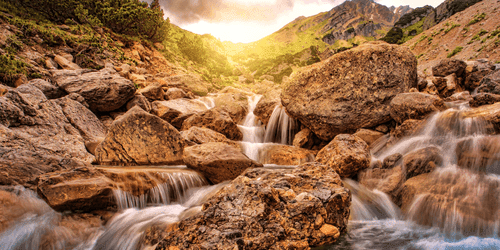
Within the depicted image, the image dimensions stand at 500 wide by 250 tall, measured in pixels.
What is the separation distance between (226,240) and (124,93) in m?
13.0

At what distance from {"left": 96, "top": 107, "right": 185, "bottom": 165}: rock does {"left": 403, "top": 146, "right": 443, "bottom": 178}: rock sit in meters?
7.80

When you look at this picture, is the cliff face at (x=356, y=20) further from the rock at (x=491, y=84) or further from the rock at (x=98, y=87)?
the rock at (x=98, y=87)

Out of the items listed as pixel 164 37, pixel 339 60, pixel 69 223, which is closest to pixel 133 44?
pixel 164 37

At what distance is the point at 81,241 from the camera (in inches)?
170

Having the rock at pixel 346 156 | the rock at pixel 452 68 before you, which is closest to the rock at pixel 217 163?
the rock at pixel 346 156

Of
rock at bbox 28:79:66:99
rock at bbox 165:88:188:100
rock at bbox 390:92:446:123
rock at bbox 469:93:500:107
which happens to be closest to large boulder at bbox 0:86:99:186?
rock at bbox 28:79:66:99

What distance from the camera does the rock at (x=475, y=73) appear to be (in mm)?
11648

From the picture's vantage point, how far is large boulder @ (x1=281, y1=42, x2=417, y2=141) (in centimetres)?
975

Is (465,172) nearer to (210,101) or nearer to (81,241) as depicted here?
(81,241)

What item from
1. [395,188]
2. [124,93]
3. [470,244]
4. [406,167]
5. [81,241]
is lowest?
[81,241]

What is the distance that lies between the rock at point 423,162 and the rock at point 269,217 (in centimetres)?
299

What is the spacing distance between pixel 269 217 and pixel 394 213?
399cm

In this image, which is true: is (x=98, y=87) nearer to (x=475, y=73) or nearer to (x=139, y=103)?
(x=139, y=103)

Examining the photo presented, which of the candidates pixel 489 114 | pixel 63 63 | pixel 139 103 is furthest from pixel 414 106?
pixel 63 63
